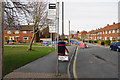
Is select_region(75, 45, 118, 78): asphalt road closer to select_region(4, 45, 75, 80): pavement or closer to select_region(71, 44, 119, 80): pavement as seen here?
select_region(71, 44, 119, 80): pavement

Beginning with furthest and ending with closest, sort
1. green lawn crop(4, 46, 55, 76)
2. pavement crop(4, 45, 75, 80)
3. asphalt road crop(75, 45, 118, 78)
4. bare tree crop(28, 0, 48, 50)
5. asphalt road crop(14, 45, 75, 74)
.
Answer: bare tree crop(28, 0, 48, 50) → green lawn crop(4, 46, 55, 76) → asphalt road crop(14, 45, 75, 74) → asphalt road crop(75, 45, 118, 78) → pavement crop(4, 45, 75, 80)

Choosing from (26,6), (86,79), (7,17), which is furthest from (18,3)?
(86,79)

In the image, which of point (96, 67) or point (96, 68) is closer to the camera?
point (96, 68)

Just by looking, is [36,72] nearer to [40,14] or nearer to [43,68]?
[43,68]

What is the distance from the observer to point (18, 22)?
33.6ft

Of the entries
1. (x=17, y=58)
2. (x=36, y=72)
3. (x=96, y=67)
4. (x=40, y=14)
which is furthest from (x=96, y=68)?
(x=40, y=14)

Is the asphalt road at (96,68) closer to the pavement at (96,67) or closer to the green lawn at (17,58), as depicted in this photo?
the pavement at (96,67)

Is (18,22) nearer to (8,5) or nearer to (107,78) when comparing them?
(8,5)

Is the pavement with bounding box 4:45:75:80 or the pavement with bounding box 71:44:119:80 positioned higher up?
the pavement with bounding box 4:45:75:80

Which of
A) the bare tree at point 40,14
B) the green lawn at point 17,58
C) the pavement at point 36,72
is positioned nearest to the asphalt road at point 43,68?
the pavement at point 36,72

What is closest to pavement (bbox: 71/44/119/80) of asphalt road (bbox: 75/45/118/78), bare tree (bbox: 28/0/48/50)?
asphalt road (bbox: 75/45/118/78)

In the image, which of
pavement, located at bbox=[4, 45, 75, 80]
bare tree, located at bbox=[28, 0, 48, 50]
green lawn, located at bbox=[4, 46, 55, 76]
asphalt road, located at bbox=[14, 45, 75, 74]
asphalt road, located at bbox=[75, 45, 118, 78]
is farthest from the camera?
bare tree, located at bbox=[28, 0, 48, 50]

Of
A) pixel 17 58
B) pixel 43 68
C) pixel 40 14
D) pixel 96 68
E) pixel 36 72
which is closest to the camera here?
pixel 36 72

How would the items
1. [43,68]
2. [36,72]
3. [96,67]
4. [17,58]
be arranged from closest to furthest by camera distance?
[36,72], [43,68], [96,67], [17,58]
